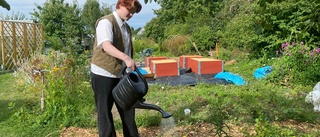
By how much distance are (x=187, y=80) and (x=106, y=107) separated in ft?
13.4

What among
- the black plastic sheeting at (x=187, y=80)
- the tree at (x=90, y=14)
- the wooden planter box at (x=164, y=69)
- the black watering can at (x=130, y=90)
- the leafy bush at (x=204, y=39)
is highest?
the tree at (x=90, y=14)

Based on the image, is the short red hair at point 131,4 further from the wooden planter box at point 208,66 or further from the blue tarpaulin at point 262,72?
the wooden planter box at point 208,66

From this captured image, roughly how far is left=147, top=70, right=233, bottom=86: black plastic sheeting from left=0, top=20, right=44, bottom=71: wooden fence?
4073mm

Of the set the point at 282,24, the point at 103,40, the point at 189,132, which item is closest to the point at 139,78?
the point at 103,40

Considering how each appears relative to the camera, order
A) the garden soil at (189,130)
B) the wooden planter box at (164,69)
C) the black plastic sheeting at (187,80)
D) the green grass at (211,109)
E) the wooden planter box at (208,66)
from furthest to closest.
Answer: the wooden planter box at (208,66), the wooden planter box at (164,69), the black plastic sheeting at (187,80), the green grass at (211,109), the garden soil at (189,130)

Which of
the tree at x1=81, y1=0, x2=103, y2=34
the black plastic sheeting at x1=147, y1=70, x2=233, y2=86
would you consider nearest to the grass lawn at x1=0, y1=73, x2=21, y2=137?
the black plastic sheeting at x1=147, y1=70, x2=233, y2=86

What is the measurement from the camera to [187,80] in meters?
6.05

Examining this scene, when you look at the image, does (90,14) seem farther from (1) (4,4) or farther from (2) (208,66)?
(1) (4,4)

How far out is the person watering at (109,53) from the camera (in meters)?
1.86

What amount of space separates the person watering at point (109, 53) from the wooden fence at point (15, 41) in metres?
6.51

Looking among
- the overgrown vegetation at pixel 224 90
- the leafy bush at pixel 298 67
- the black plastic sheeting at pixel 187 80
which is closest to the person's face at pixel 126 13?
the overgrown vegetation at pixel 224 90

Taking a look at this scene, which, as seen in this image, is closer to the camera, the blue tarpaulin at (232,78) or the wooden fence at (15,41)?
the blue tarpaulin at (232,78)

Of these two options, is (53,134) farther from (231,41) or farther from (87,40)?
(87,40)

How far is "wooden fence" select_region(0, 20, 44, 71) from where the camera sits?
26.8 feet
